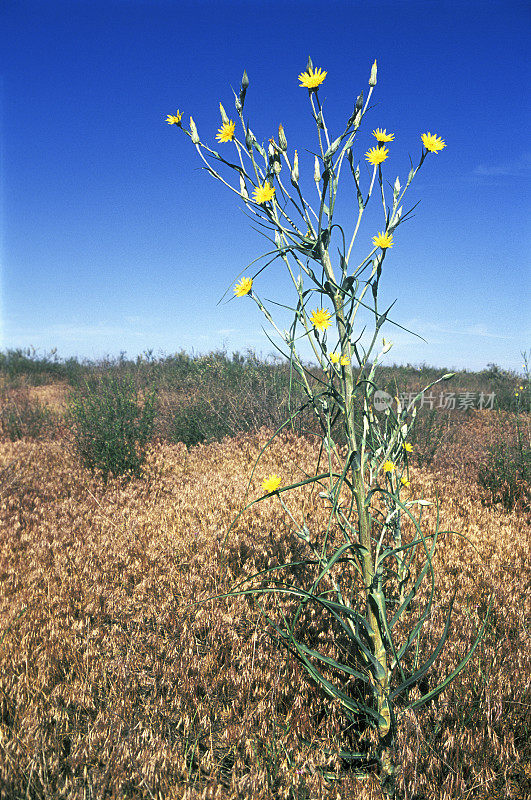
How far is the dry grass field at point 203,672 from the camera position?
1.66 m

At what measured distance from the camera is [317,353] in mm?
1564

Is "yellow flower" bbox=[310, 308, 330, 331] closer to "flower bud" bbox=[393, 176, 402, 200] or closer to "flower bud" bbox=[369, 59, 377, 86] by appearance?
"flower bud" bbox=[393, 176, 402, 200]

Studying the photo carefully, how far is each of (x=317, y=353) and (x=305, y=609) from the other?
1.88 m

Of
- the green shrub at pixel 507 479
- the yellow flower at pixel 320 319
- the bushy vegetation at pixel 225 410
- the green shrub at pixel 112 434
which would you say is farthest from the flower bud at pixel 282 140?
the green shrub at pixel 112 434

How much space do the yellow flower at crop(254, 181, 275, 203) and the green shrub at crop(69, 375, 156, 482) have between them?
5.32 metres

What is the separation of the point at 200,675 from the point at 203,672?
0.06 feet

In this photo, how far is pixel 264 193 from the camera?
1.49 metres

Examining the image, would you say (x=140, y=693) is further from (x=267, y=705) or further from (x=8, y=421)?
(x=8, y=421)

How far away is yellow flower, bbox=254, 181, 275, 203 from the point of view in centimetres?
149

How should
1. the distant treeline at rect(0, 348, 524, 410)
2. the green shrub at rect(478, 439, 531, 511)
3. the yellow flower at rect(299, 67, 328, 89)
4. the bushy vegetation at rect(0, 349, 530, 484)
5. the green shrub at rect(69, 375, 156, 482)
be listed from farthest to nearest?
1. the distant treeline at rect(0, 348, 524, 410)
2. the bushy vegetation at rect(0, 349, 530, 484)
3. the green shrub at rect(69, 375, 156, 482)
4. the green shrub at rect(478, 439, 531, 511)
5. the yellow flower at rect(299, 67, 328, 89)

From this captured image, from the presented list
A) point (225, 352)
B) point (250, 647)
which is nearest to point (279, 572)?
point (250, 647)

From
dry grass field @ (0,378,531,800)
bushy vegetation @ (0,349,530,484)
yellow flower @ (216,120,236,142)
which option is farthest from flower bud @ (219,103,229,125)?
bushy vegetation @ (0,349,530,484)

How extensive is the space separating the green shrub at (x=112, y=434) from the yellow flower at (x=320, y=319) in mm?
5206

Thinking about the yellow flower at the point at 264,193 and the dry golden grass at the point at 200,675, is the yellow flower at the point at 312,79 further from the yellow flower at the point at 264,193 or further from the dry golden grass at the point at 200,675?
the dry golden grass at the point at 200,675
